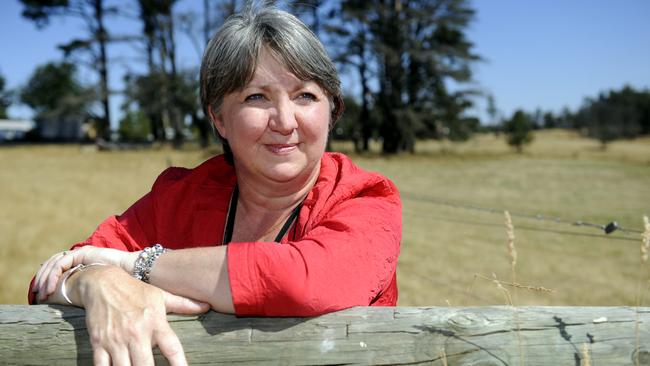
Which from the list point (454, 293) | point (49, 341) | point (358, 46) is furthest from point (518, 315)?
point (358, 46)

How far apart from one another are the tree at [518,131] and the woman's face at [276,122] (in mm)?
34903

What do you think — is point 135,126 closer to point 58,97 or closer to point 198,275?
point 58,97

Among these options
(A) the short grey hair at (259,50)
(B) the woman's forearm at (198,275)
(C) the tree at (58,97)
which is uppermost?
(C) the tree at (58,97)

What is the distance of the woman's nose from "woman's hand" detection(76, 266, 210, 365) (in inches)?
23.6

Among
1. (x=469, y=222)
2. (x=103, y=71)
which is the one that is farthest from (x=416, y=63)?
(x=469, y=222)

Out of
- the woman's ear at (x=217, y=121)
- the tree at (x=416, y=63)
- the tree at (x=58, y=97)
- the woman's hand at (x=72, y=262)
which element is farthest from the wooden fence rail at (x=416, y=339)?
the tree at (x=58, y=97)

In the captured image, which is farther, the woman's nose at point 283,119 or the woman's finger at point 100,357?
the woman's nose at point 283,119

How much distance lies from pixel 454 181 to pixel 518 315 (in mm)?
17939

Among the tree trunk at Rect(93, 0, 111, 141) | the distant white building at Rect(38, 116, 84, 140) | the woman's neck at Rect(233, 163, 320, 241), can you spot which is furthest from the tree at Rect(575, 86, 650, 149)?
the woman's neck at Rect(233, 163, 320, 241)

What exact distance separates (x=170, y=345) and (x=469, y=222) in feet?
22.4

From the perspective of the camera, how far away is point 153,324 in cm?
122

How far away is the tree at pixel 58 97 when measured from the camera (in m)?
35.4

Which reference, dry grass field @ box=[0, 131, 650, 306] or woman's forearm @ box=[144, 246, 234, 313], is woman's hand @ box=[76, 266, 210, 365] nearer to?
woman's forearm @ box=[144, 246, 234, 313]

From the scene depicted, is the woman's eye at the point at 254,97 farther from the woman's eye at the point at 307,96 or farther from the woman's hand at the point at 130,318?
the woman's hand at the point at 130,318
